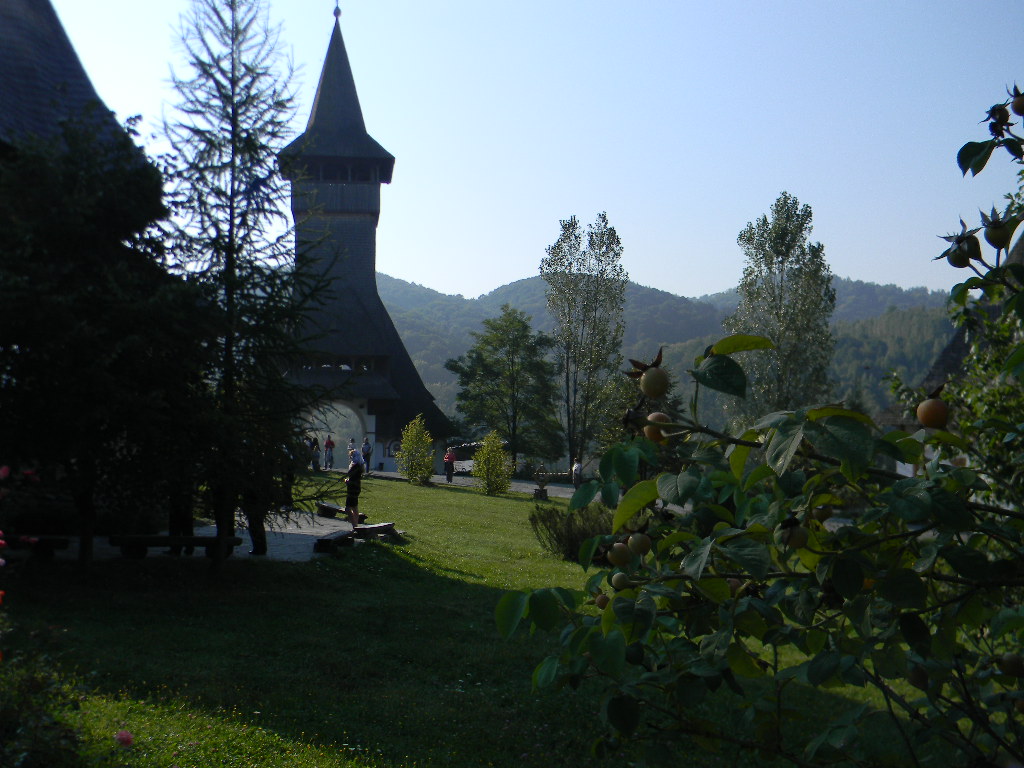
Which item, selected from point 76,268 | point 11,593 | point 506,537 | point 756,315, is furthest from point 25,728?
point 756,315

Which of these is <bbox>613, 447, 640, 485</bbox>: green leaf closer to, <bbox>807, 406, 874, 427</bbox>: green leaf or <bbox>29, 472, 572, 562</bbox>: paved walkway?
<bbox>807, 406, 874, 427</bbox>: green leaf

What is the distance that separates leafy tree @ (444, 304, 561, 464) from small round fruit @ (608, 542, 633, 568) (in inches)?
1851

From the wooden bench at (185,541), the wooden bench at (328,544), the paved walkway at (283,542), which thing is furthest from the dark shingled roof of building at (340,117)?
the wooden bench at (185,541)

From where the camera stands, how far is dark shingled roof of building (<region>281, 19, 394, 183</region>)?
4028cm

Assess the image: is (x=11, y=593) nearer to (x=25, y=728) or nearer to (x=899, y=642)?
(x=25, y=728)

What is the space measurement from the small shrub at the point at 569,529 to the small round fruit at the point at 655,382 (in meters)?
14.0

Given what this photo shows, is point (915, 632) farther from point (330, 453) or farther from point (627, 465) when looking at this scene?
point (330, 453)

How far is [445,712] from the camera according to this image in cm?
608

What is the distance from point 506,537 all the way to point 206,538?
8323 mm

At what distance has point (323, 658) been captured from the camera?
7246mm

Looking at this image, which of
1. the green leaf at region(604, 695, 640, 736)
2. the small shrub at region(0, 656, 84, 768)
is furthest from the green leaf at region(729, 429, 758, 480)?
the small shrub at region(0, 656, 84, 768)

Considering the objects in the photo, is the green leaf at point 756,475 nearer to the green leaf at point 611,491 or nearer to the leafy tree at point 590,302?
the green leaf at point 611,491

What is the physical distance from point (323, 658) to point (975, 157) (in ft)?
21.9

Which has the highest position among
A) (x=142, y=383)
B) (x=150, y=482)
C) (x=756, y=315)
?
(x=756, y=315)
